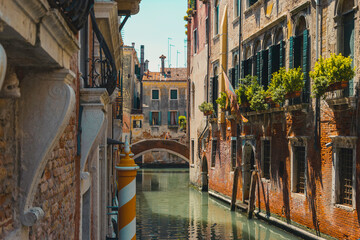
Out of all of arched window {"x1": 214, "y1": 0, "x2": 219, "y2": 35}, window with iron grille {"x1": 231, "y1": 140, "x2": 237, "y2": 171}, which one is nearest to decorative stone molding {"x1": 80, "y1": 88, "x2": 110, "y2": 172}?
window with iron grille {"x1": 231, "y1": 140, "x2": 237, "y2": 171}

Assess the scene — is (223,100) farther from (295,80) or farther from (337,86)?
(337,86)

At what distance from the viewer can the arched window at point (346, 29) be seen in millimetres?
9156

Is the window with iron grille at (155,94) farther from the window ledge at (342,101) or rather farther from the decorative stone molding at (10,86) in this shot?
the decorative stone molding at (10,86)

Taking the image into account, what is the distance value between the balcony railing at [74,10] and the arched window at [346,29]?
7.01m

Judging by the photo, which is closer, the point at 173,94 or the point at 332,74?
the point at 332,74

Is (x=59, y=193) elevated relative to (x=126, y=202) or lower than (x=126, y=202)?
elevated

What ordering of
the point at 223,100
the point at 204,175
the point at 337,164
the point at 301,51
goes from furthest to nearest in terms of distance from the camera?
the point at 204,175
the point at 223,100
the point at 301,51
the point at 337,164

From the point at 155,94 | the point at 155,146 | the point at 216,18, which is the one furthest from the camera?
the point at 155,94

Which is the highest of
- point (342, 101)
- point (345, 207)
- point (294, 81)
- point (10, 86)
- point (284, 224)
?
point (294, 81)

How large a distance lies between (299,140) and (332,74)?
103 inches

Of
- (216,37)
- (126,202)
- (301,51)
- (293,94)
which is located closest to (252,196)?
(293,94)

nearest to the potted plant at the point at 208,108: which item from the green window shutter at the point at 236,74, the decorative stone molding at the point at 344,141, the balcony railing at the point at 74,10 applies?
the green window shutter at the point at 236,74

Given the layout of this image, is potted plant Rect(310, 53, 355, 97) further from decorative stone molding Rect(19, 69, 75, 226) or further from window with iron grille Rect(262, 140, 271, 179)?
decorative stone molding Rect(19, 69, 75, 226)

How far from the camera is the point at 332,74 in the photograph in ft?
29.2
